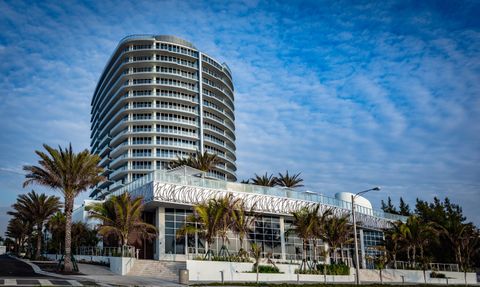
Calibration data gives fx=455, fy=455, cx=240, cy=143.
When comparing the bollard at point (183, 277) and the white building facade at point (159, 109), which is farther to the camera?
the white building facade at point (159, 109)

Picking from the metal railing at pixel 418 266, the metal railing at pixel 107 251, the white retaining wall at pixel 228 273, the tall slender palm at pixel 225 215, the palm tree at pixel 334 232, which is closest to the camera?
the white retaining wall at pixel 228 273

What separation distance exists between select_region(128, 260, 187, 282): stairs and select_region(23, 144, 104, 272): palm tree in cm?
513

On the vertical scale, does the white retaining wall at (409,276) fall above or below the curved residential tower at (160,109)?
below

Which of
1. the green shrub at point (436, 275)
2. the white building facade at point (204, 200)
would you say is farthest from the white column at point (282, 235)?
the green shrub at point (436, 275)

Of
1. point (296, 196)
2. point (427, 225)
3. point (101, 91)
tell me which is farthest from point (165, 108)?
point (427, 225)

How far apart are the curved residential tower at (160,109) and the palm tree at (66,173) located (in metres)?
53.7

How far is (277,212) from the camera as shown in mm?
47625

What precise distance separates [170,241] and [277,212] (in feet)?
38.8

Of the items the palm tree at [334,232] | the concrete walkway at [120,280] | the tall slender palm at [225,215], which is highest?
the tall slender palm at [225,215]

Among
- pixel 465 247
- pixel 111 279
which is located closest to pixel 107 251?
pixel 111 279

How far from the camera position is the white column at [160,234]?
136 ft

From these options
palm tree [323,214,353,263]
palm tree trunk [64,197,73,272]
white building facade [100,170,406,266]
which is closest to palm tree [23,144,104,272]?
palm tree trunk [64,197,73,272]

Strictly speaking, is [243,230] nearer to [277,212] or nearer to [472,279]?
[277,212]

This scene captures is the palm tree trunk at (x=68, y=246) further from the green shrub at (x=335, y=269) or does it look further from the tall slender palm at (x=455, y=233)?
the tall slender palm at (x=455, y=233)
